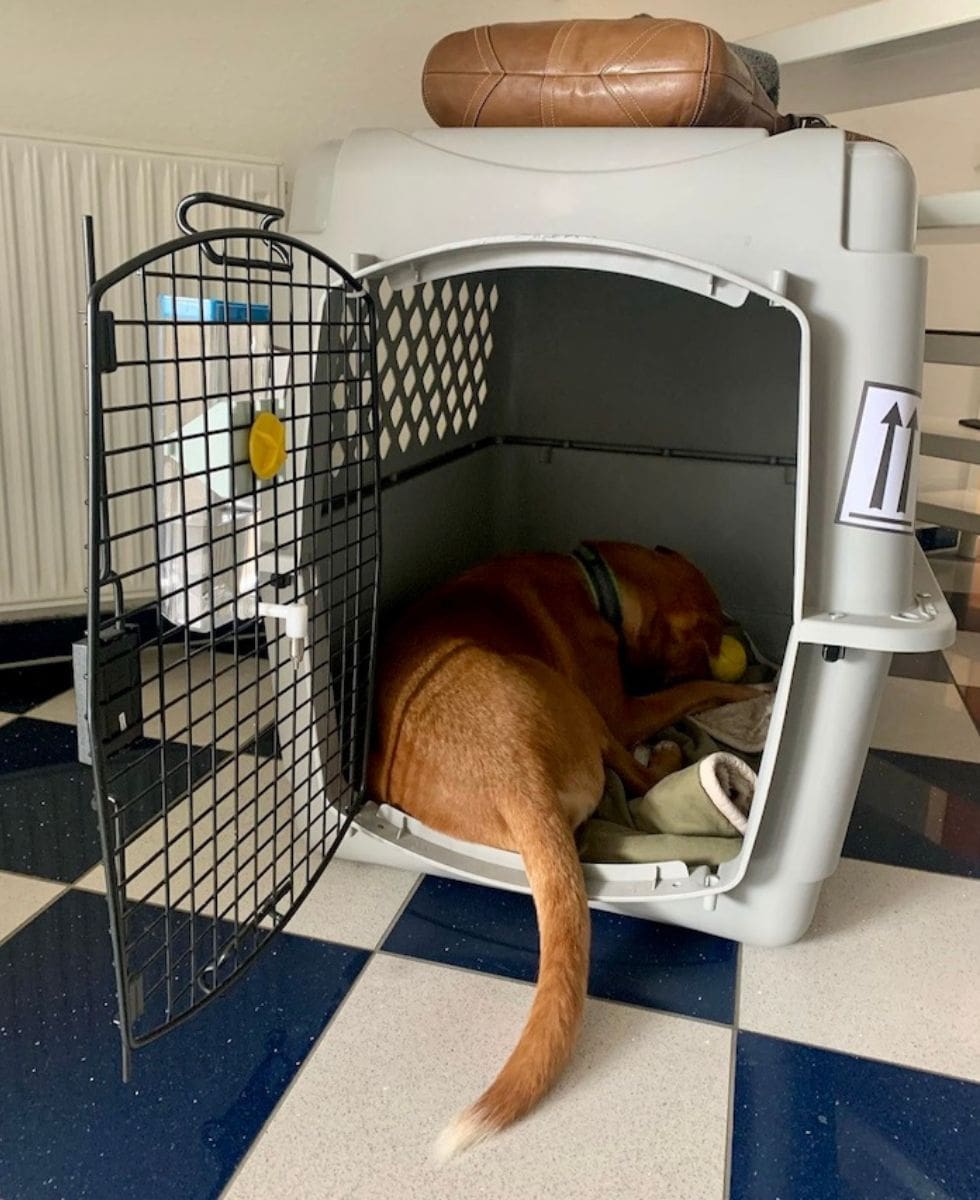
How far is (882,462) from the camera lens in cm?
91

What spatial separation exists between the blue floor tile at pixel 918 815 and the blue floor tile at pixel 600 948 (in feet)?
1.01

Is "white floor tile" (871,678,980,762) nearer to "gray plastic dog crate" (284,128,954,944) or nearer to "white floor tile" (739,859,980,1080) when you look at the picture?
"white floor tile" (739,859,980,1080)

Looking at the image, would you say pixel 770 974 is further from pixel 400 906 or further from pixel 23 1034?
pixel 23 1034

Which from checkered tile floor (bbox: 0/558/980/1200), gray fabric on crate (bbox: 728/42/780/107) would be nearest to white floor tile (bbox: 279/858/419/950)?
checkered tile floor (bbox: 0/558/980/1200)

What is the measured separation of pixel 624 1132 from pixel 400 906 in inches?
14.5

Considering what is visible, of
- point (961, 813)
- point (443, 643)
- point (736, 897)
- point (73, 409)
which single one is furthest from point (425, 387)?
point (961, 813)

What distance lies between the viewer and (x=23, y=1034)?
0.90 m

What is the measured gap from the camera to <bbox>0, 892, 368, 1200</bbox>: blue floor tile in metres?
0.76

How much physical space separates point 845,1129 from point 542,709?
1.57 feet

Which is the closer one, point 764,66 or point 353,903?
point 353,903

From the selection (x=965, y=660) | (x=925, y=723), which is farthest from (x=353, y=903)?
(x=965, y=660)

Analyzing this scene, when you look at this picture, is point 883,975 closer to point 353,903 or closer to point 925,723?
point 353,903

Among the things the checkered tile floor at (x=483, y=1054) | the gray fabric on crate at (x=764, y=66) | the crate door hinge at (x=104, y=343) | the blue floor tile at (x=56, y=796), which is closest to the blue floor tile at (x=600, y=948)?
the checkered tile floor at (x=483, y=1054)

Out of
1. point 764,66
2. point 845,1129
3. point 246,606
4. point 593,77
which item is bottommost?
point 845,1129
